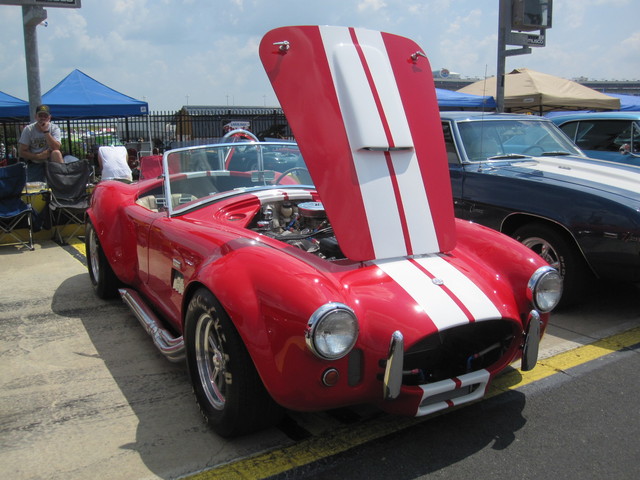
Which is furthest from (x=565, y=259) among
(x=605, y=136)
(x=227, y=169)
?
(x=605, y=136)

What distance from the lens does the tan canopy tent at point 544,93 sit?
45.5 ft

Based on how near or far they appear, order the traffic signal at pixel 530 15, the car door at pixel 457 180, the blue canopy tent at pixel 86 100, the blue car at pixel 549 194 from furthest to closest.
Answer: the blue canopy tent at pixel 86 100 < the traffic signal at pixel 530 15 < the car door at pixel 457 180 < the blue car at pixel 549 194

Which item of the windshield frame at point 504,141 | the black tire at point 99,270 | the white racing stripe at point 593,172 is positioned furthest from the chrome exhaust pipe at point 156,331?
the white racing stripe at point 593,172

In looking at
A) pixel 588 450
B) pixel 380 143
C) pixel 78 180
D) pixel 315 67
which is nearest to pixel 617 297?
pixel 588 450

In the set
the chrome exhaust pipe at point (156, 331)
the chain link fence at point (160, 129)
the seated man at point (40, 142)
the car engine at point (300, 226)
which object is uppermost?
the chain link fence at point (160, 129)

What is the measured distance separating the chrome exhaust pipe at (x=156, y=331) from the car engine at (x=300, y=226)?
0.85 m

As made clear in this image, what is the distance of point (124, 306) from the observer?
4.73 metres

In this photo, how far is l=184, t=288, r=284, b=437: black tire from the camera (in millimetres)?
2475

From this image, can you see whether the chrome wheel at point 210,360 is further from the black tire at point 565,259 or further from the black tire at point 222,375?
the black tire at point 565,259

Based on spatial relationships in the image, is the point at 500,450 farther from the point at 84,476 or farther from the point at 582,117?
the point at 582,117

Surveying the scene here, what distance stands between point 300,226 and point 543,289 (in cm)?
159

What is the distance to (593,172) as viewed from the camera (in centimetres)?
498

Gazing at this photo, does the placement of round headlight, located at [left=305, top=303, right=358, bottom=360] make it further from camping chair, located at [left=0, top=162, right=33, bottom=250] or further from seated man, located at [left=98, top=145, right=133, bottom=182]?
seated man, located at [left=98, top=145, right=133, bottom=182]

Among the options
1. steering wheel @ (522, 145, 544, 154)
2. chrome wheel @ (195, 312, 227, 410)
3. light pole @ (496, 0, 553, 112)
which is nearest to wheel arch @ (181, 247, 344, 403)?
chrome wheel @ (195, 312, 227, 410)
